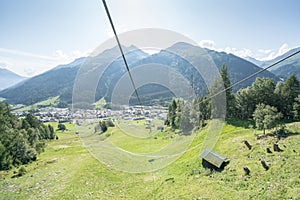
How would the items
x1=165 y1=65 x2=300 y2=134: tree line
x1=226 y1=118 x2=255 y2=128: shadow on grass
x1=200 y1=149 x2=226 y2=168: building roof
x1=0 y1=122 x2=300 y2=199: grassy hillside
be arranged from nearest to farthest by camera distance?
1. x1=0 y1=122 x2=300 y2=199: grassy hillside
2. x1=200 y1=149 x2=226 y2=168: building roof
3. x1=226 y1=118 x2=255 y2=128: shadow on grass
4. x1=165 y1=65 x2=300 y2=134: tree line

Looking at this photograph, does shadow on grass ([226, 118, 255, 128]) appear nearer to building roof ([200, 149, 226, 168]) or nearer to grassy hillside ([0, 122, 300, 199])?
grassy hillside ([0, 122, 300, 199])

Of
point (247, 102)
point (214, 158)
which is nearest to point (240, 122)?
point (247, 102)

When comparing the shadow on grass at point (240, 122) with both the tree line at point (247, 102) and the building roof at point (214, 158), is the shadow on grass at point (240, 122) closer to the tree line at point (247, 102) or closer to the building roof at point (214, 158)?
the tree line at point (247, 102)

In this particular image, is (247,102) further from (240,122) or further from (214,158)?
(214,158)

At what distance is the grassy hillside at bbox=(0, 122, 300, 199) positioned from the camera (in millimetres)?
13328

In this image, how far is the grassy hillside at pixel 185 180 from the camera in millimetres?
13328

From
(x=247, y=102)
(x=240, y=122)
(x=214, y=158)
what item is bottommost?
(x=240, y=122)

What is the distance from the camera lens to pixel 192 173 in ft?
61.5

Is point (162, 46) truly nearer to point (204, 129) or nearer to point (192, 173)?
point (192, 173)

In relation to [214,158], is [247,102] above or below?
below

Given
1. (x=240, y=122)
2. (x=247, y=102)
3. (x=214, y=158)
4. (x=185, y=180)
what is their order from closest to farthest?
1. (x=185, y=180)
2. (x=214, y=158)
3. (x=240, y=122)
4. (x=247, y=102)

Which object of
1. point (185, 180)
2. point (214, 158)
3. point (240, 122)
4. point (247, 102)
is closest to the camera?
point (185, 180)

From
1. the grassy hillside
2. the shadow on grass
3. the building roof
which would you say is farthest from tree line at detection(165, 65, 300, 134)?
the building roof

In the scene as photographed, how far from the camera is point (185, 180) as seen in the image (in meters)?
17.7
